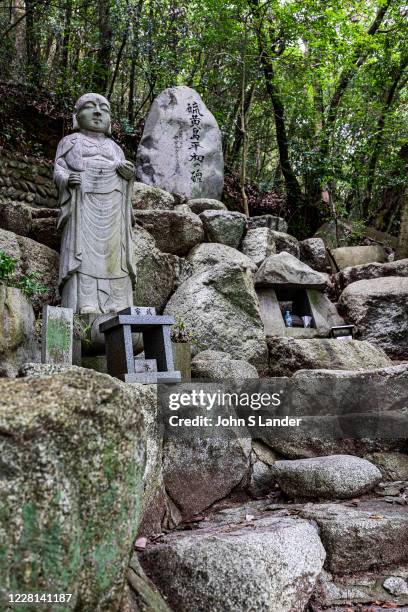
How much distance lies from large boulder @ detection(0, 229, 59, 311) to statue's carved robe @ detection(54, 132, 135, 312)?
1.21 ft

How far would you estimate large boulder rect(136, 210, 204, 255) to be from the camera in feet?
24.9

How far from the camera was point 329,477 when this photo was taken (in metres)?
3.78

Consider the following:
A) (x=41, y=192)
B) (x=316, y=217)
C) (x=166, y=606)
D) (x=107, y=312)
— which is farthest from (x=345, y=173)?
(x=166, y=606)

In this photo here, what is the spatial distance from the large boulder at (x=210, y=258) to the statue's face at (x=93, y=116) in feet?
6.35

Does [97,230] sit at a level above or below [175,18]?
below

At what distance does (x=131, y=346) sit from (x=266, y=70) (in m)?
8.62

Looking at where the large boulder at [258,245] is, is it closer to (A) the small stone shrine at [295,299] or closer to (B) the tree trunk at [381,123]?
(A) the small stone shrine at [295,299]

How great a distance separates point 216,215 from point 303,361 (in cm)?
310

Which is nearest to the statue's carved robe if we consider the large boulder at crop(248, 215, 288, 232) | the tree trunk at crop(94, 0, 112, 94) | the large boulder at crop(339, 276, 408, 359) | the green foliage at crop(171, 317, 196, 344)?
the green foliage at crop(171, 317, 196, 344)

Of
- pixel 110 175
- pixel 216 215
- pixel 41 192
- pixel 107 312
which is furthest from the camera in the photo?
pixel 41 192

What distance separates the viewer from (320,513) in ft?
11.3

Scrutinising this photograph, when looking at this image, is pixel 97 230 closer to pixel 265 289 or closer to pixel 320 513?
pixel 265 289

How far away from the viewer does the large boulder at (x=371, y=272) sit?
822cm

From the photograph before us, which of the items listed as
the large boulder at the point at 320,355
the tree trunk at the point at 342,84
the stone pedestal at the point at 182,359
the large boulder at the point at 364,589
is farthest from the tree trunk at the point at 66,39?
the large boulder at the point at 364,589
